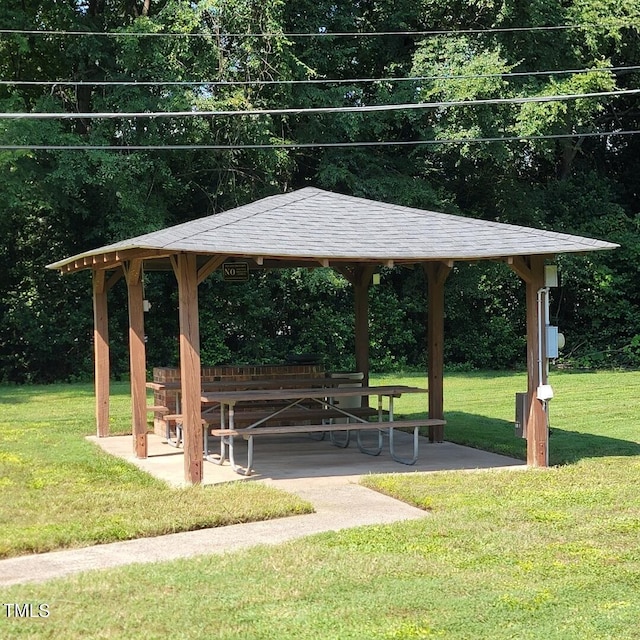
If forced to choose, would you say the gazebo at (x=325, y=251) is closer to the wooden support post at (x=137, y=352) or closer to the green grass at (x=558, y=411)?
the wooden support post at (x=137, y=352)

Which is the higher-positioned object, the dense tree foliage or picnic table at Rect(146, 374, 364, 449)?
the dense tree foliage

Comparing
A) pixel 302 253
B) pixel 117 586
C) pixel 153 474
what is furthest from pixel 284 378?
pixel 117 586

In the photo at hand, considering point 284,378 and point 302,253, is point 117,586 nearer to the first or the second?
point 302,253

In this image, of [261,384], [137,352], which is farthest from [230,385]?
[137,352]

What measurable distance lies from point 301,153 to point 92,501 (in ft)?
48.0

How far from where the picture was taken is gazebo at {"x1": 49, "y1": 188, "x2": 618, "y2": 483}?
8.64 metres

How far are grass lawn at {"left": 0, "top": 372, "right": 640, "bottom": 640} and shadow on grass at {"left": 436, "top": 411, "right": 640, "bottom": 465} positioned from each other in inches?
86.1

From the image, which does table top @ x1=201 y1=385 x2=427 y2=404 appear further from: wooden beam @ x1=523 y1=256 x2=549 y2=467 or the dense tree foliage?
the dense tree foliage

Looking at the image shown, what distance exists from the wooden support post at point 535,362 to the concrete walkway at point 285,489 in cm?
26

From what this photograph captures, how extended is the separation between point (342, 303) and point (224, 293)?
280 cm

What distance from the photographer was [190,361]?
8625mm

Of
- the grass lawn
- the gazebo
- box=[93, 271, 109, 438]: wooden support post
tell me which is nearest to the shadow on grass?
the gazebo

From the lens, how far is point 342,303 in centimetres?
2205

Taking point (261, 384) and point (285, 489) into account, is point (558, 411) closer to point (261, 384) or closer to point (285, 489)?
point (261, 384)
